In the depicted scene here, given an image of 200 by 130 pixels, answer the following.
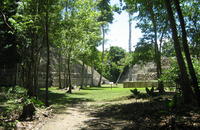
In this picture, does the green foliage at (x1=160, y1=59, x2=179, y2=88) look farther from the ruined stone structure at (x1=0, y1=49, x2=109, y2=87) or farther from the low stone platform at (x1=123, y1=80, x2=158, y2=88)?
the ruined stone structure at (x1=0, y1=49, x2=109, y2=87)

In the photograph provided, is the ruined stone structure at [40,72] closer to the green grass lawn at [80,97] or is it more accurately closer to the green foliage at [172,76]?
the green grass lawn at [80,97]

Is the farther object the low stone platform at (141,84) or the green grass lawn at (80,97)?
the low stone platform at (141,84)

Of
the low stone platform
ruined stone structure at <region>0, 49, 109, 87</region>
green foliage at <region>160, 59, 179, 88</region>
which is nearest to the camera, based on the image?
green foliage at <region>160, 59, 179, 88</region>

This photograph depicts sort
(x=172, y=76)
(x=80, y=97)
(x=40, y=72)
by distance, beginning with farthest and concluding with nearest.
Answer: (x=40, y=72) → (x=80, y=97) → (x=172, y=76)

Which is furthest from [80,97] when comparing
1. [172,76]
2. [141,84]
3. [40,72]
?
[40,72]

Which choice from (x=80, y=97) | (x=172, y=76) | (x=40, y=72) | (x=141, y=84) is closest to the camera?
(x=172, y=76)

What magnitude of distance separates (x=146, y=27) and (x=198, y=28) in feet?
17.8

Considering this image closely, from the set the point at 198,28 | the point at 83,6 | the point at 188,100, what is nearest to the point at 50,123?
the point at 188,100

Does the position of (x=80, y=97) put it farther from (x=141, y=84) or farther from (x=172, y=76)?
(x=141, y=84)

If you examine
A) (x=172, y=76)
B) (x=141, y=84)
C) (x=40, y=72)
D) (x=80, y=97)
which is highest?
(x=40, y=72)

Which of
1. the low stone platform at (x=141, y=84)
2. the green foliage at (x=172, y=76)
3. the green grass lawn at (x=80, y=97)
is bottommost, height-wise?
the green grass lawn at (x=80, y=97)

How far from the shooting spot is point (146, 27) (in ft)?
55.3

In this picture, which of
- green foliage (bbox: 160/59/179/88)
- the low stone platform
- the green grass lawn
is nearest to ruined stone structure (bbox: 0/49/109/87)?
the green grass lawn

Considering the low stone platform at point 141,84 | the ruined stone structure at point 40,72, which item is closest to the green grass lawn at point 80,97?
the ruined stone structure at point 40,72
